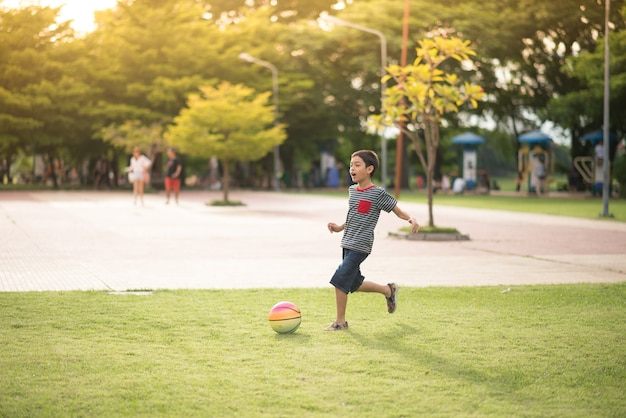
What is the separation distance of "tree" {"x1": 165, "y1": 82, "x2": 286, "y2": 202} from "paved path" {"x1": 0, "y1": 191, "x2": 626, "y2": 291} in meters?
7.47

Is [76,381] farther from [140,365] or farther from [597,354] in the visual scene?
[597,354]

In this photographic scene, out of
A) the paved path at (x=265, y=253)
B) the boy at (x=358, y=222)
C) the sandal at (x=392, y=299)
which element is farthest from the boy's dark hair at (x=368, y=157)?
the paved path at (x=265, y=253)

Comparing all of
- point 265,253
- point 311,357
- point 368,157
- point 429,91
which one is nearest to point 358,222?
point 368,157

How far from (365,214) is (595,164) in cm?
3738

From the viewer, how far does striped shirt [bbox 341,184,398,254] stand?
7.96 m

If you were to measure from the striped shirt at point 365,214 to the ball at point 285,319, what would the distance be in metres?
0.70

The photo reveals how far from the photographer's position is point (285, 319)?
770cm

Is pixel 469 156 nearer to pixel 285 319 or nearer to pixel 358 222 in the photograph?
pixel 358 222

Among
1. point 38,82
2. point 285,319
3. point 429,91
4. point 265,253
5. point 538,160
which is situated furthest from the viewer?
point 38,82

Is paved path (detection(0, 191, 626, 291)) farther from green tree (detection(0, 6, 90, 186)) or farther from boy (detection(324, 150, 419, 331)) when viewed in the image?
green tree (detection(0, 6, 90, 186))

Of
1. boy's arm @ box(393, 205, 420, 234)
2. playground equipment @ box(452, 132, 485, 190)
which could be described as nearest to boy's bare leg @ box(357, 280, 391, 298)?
boy's arm @ box(393, 205, 420, 234)

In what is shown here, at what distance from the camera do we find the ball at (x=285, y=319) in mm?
7688

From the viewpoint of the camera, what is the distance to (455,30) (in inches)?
1853

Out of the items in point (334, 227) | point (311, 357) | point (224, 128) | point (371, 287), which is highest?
point (224, 128)
